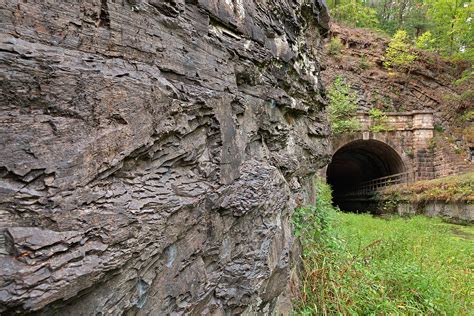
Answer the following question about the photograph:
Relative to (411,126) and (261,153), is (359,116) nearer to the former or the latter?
(411,126)

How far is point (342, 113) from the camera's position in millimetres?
15516

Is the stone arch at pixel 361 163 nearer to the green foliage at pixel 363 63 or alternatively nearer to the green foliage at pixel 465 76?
the green foliage at pixel 363 63

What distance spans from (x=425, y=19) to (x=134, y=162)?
30.3m

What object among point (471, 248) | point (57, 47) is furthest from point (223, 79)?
point (471, 248)

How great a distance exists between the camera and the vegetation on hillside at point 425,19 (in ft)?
62.3

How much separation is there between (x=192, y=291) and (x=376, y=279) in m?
2.93

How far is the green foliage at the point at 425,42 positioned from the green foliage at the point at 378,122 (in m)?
7.44

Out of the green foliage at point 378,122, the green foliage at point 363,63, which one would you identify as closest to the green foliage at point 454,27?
the green foliage at point 363,63

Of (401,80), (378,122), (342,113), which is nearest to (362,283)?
(342,113)

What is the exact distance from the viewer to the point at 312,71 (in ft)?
15.3

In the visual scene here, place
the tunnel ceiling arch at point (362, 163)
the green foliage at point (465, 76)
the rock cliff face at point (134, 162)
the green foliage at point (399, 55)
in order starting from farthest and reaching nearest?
the green foliage at point (399, 55) < the green foliage at point (465, 76) < the tunnel ceiling arch at point (362, 163) < the rock cliff face at point (134, 162)

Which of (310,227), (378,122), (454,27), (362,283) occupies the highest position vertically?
(454,27)

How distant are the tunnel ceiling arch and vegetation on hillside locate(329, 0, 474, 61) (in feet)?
26.3

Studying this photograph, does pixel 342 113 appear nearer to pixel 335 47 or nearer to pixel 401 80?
pixel 335 47
